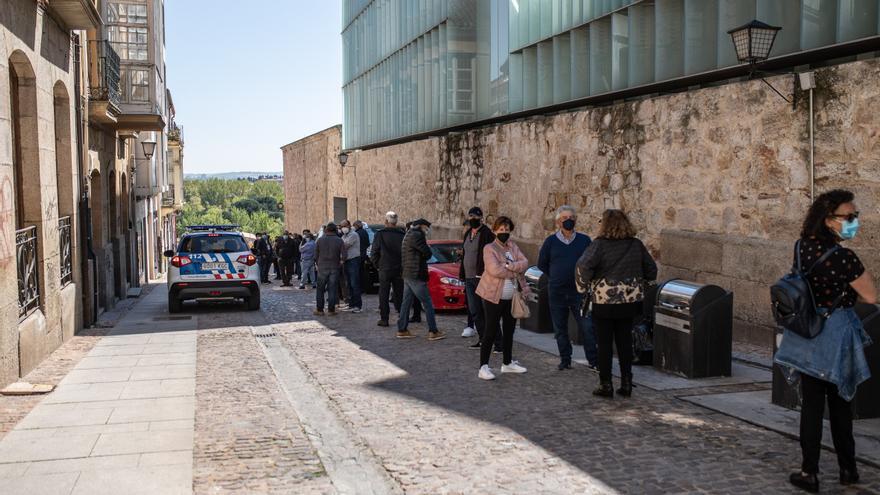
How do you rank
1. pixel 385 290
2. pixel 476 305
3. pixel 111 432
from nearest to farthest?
1. pixel 111 432
2. pixel 476 305
3. pixel 385 290

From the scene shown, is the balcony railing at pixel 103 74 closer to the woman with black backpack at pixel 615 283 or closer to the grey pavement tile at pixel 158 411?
the grey pavement tile at pixel 158 411

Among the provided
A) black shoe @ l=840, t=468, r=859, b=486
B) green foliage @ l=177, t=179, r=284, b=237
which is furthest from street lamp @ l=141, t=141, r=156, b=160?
green foliage @ l=177, t=179, r=284, b=237

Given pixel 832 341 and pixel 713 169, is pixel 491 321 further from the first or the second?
pixel 713 169

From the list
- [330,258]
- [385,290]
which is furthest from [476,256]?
[330,258]

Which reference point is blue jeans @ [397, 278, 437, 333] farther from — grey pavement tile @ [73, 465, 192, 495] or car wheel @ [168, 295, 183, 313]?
grey pavement tile @ [73, 465, 192, 495]

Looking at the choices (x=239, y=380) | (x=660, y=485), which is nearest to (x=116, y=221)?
(x=239, y=380)

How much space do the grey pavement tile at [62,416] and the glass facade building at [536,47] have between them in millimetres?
8639

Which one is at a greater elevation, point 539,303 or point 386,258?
point 386,258

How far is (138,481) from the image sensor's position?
212 inches

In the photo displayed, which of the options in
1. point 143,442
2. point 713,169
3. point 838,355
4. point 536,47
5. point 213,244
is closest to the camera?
point 838,355

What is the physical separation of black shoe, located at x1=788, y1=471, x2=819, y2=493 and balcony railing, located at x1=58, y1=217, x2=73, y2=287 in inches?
391

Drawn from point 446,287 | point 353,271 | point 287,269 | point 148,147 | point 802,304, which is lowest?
point 287,269

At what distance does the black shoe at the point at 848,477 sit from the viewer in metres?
5.18

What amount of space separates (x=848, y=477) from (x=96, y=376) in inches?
281
